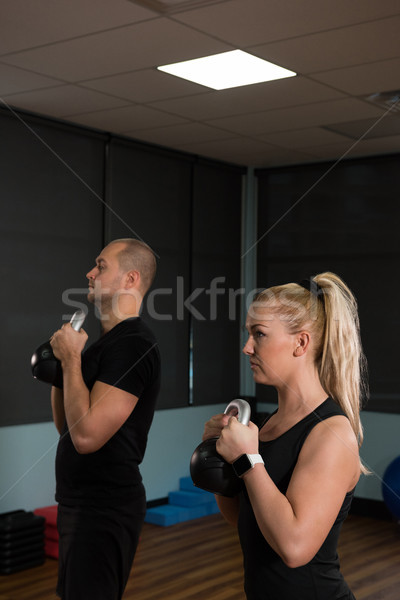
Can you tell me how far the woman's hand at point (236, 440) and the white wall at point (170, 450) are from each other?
130 inches

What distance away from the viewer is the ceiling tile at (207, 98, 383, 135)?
411 centimetres

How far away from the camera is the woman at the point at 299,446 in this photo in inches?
48.6

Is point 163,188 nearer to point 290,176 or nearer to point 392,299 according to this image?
point 290,176

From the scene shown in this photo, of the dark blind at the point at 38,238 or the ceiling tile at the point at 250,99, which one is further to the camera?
the dark blind at the point at 38,238

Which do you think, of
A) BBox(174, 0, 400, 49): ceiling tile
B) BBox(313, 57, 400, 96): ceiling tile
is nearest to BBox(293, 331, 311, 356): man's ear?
BBox(174, 0, 400, 49): ceiling tile

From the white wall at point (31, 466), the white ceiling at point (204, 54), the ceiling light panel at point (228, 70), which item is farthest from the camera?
the white wall at point (31, 466)

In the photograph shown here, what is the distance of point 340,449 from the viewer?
1267 millimetres

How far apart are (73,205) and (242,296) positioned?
1.90 metres

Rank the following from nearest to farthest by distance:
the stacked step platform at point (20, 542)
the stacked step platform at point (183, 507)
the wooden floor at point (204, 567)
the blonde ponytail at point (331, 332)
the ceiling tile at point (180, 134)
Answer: the blonde ponytail at point (331, 332), the wooden floor at point (204, 567), the stacked step platform at point (20, 542), the ceiling tile at point (180, 134), the stacked step platform at point (183, 507)

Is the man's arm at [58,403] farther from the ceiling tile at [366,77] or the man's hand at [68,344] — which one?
the ceiling tile at [366,77]

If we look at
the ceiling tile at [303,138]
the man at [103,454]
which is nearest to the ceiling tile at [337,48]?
the ceiling tile at [303,138]

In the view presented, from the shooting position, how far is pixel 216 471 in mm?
1332

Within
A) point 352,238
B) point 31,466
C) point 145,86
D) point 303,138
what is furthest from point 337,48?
point 31,466

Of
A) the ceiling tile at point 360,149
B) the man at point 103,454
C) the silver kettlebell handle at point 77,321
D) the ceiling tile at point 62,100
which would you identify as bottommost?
the man at point 103,454
